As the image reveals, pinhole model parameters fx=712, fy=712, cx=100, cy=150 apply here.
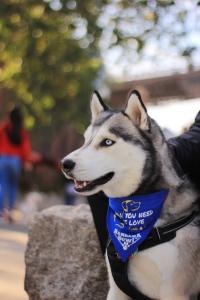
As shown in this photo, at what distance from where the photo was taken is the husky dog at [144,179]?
384 cm

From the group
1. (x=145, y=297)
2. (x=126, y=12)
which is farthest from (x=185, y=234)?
(x=126, y=12)

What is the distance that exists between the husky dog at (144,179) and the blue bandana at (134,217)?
0.03 m

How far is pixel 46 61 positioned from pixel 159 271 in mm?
17070

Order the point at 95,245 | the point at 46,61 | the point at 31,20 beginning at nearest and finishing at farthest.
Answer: the point at 95,245 < the point at 31,20 < the point at 46,61

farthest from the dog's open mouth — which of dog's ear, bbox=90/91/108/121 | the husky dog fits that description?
dog's ear, bbox=90/91/108/121

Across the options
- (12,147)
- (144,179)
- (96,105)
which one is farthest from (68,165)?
(12,147)

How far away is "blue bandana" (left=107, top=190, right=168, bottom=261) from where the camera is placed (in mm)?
3912

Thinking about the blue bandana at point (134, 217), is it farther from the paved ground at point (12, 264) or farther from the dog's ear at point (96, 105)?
the paved ground at point (12, 264)

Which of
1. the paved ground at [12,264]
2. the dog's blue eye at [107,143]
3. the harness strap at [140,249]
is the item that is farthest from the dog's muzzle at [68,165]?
the paved ground at [12,264]

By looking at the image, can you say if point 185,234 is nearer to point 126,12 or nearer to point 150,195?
point 150,195

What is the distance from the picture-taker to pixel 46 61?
808 inches

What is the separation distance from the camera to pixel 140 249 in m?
3.95

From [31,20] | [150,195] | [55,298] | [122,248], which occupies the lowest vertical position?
[31,20]

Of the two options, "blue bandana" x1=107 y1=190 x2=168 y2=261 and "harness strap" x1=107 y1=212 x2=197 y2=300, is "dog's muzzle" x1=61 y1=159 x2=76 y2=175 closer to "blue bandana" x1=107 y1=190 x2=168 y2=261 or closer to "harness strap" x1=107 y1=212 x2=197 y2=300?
"blue bandana" x1=107 y1=190 x2=168 y2=261
